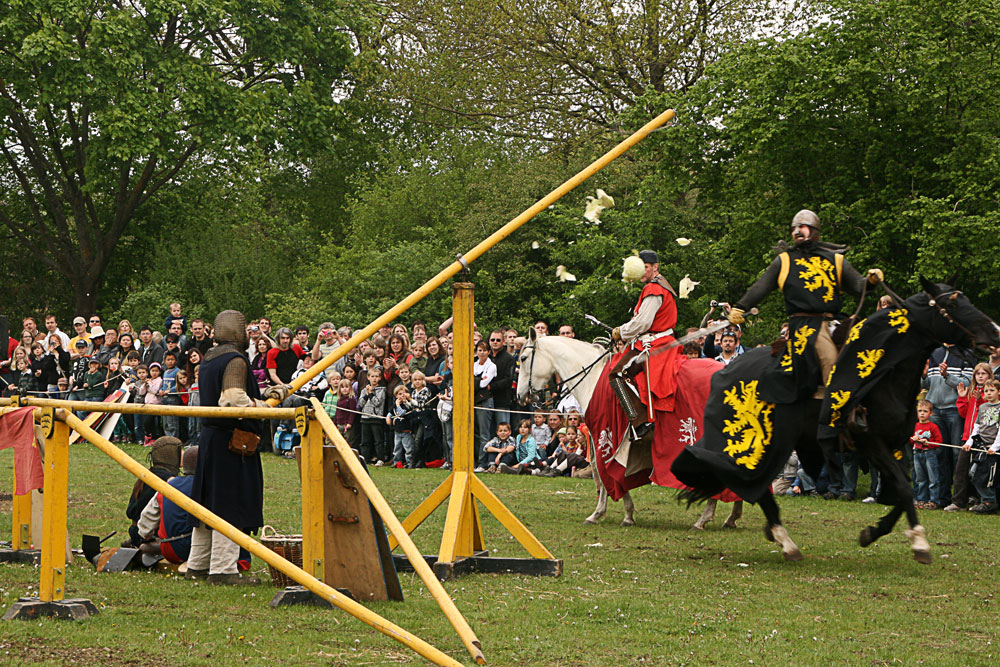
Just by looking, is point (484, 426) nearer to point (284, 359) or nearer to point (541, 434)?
point (541, 434)

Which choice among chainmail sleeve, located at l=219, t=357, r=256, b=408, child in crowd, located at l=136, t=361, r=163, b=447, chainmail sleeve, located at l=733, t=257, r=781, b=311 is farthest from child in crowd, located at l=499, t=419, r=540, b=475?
chainmail sleeve, located at l=219, t=357, r=256, b=408

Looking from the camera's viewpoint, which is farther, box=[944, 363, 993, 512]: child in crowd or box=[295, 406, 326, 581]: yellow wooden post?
box=[944, 363, 993, 512]: child in crowd

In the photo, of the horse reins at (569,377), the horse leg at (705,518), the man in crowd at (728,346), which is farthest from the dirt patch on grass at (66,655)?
the man in crowd at (728,346)

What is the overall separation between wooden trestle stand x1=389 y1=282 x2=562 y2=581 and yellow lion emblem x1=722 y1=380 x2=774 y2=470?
193 cm

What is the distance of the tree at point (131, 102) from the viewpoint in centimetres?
3175

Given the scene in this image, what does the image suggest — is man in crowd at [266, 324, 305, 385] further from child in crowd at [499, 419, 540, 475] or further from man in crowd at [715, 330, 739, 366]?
man in crowd at [715, 330, 739, 366]

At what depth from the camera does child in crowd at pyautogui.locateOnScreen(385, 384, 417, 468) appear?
1925 cm

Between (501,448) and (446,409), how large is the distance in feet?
3.40

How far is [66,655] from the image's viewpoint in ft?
20.5

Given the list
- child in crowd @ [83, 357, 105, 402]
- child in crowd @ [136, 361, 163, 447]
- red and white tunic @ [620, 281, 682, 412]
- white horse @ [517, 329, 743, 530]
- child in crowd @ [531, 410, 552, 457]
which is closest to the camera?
red and white tunic @ [620, 281, 682, 412]

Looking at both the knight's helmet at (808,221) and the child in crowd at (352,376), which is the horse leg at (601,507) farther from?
the child in crowd at (352,376)

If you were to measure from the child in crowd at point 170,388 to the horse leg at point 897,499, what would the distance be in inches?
559

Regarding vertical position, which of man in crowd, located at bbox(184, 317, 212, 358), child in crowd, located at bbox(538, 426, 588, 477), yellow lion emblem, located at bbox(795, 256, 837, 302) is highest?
man in crowd, located at bbox(184, 317, 212, 358)

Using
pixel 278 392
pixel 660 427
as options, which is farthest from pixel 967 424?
pixel 278 392
